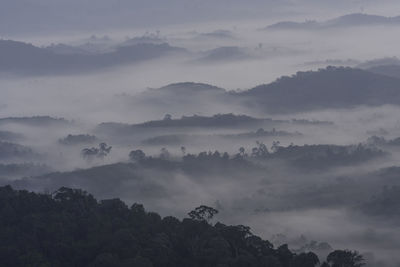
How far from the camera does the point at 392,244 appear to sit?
75688 millimetres

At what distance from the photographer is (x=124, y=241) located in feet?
162

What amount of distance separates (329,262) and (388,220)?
121ft

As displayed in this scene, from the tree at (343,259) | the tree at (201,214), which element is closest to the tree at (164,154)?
the tree at (201,214)

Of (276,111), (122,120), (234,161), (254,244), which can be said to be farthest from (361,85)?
(254,244)

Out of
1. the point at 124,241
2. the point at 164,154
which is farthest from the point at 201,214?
the point at 164,154

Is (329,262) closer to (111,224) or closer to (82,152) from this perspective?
(111,224)

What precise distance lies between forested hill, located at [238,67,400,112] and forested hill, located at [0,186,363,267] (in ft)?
419

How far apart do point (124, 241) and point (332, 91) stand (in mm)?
141586

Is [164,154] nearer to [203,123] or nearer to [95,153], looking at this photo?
[95,153]

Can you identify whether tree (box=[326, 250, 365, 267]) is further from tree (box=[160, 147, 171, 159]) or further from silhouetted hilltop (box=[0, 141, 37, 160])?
silhouetted hilltop (box=[0, 141, 37, 160])

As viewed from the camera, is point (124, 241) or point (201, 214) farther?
point (201, 214)

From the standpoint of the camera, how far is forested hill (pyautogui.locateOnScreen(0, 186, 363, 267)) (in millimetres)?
47781

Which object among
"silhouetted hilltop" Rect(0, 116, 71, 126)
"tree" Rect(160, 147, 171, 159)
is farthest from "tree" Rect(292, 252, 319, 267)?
"silhouetted hilltop" Rect(0, 116, 71, 126)

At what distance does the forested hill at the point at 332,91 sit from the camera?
180625mm
